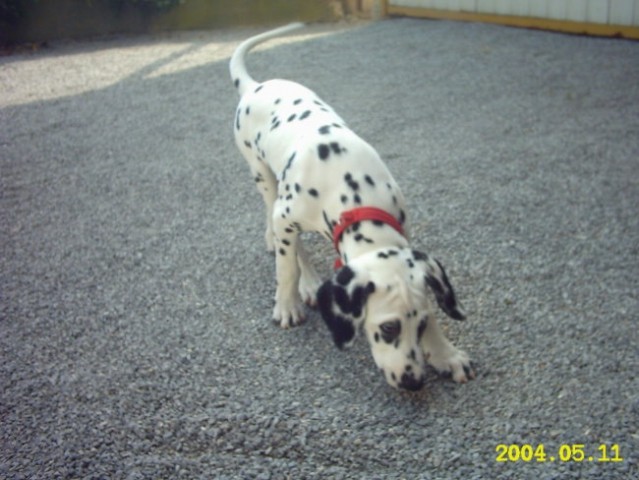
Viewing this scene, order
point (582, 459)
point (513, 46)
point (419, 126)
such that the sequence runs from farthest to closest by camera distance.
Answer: point (513, 46) → point (419, 126) → point (582, 459)

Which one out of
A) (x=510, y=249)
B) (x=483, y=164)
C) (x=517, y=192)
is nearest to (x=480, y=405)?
(x=510, y=249)

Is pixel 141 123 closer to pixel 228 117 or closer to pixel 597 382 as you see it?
pixel 228 117

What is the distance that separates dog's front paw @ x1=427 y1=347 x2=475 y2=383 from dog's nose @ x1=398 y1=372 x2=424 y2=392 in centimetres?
30

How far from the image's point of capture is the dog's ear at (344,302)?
2.32 metres

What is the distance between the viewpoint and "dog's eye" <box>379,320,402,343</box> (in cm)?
228

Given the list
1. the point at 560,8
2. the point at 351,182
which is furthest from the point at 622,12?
the point at 351,182

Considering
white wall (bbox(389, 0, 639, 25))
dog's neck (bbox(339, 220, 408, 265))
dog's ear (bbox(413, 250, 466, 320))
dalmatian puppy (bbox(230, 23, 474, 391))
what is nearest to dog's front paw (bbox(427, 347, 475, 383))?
dalmatian puppy (bbox(230, 23, 474, 391))

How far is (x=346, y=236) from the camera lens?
8.28ft

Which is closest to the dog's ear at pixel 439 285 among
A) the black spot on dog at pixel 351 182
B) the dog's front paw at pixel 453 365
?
the dog's front paw at pixel 453 365

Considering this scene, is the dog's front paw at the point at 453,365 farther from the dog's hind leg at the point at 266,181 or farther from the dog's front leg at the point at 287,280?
the dog's hind leg at the point at 266,181

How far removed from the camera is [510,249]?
340cm

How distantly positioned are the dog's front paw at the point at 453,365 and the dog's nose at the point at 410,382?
0.30 meters

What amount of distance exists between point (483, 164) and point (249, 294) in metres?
1.95

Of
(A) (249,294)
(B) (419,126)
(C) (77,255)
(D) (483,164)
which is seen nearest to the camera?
(A) (249,294)
